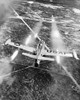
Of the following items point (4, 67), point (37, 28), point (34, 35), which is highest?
point (4, 67)

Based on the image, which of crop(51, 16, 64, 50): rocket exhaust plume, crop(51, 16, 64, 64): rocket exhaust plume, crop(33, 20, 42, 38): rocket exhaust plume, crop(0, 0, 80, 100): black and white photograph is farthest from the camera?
crop(33, 20, 42, 38): rocket exhaust plume

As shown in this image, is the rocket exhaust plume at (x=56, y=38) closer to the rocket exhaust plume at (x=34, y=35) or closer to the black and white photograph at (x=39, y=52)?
the black and white photograph at (x=39, y=52)

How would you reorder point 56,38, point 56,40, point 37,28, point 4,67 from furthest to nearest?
point 37,28 < point 56,38 < point 56,40 < point 4,67

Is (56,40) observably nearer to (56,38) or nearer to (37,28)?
(56,38)

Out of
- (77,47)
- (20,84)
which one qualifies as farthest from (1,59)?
(77,47)

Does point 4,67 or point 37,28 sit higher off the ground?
point 4,67

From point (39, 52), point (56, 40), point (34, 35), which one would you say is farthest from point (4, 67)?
point (56, 40)

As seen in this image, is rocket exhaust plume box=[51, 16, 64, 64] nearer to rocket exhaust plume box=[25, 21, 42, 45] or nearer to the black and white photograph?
the black and white photograph

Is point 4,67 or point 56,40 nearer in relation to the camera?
point 4,67

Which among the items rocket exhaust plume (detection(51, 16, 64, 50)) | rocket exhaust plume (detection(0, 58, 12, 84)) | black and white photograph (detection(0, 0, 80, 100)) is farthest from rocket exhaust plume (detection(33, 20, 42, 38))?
rocket exhaust plume (detection(0, 58, 12, 84))

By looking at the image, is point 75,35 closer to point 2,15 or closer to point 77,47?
point 77,47

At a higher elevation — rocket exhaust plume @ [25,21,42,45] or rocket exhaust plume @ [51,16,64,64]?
rocket exhaust plume @ [25,21,42,45]
